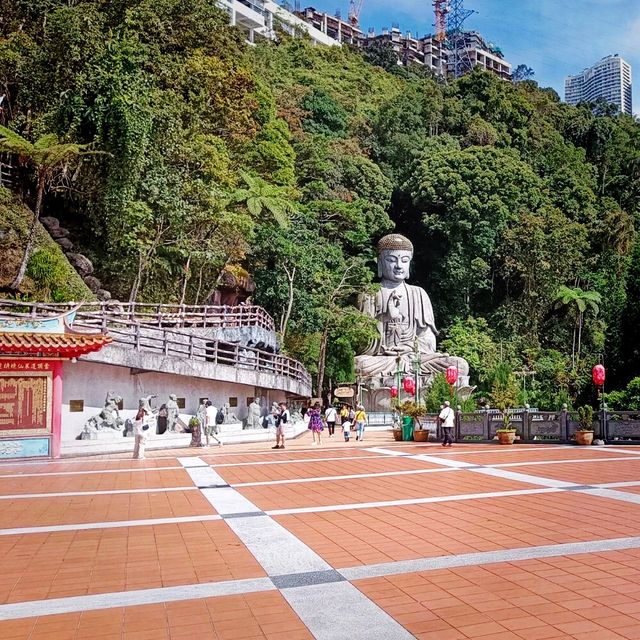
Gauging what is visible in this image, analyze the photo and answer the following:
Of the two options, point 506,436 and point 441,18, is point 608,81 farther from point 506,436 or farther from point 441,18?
point 506,436

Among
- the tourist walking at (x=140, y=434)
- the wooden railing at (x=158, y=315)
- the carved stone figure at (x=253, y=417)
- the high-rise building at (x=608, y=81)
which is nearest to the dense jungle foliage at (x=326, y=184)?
the wooden railing at (x=158, y=315)

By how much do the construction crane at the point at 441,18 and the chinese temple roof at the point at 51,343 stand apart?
82.6 meters

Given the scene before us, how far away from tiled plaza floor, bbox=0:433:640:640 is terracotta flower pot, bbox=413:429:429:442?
7.85 meters

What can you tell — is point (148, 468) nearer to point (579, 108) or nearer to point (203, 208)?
point (203, 208)

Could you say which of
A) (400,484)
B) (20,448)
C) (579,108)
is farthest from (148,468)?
(579,108)

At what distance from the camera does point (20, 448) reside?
13469 mm

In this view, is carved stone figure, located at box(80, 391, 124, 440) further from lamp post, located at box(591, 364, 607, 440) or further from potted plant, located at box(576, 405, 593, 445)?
lamp post, located at box(591, 364, 607, 440)

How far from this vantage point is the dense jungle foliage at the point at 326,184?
22.8m

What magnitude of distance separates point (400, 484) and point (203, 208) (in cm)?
1726

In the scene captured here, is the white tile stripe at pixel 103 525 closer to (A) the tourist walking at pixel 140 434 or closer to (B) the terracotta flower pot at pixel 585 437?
(A) the tourist walking at pixel 140 434

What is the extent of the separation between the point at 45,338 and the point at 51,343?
160 millimetres

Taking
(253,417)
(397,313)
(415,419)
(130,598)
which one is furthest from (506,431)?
(397,313)

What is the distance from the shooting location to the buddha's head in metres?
36.4

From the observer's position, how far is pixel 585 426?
52.2ft
